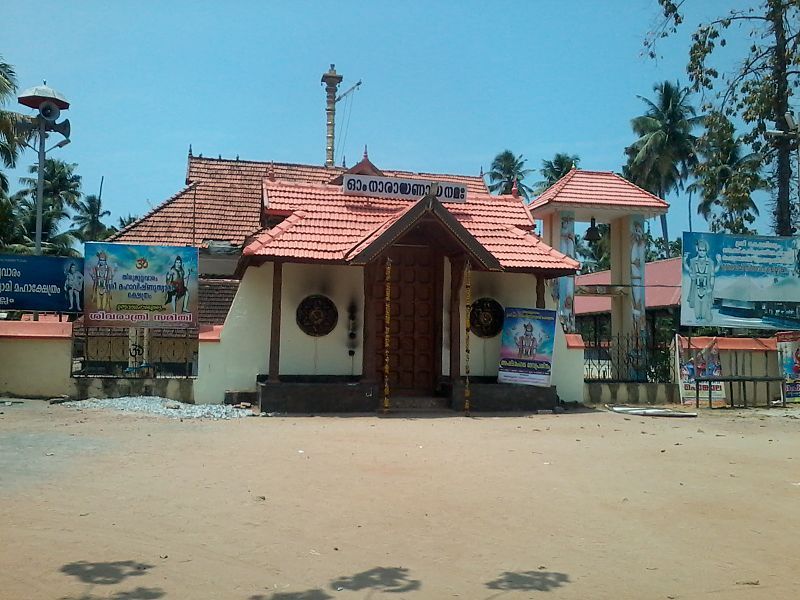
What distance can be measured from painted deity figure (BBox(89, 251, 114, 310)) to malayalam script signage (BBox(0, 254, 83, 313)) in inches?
15.0

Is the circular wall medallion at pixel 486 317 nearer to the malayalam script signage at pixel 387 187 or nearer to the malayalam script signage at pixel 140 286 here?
the malayalam script signage at pixel 387 187

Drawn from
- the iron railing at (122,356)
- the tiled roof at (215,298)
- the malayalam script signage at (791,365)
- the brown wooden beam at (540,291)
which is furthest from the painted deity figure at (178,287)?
the malayalam script signage at (791,365)

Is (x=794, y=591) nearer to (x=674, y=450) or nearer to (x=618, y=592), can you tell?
(x=618, y=592)

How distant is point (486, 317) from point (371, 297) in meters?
2.62

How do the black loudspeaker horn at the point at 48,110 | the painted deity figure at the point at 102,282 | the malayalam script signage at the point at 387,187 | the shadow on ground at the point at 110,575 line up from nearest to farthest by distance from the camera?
the shadow on ground at the point at 110,575 < the painted deity figure at the point at 102,282 < the malayalam script signage at the point at 387,187 < the black loudspeaker horn at the point at 48,110

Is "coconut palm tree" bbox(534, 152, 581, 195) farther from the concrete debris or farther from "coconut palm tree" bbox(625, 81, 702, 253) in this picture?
the concrete debris

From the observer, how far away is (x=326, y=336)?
1459 centimetres

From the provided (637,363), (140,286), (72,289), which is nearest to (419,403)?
(637,363)

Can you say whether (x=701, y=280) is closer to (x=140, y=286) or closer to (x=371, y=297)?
(x=371, y=297)

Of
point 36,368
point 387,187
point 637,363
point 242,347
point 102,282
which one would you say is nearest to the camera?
point 242,347

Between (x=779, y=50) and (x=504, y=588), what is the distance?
21.6 ft

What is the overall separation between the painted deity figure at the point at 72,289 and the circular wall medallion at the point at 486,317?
8060 mm

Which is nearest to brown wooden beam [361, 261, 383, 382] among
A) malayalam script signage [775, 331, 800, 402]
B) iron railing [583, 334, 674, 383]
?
iron railing [583, 334, 674, 383]

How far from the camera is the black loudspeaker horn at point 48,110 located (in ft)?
72.3
